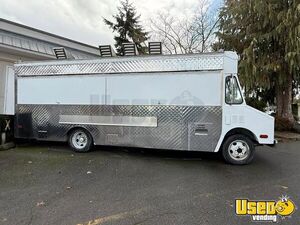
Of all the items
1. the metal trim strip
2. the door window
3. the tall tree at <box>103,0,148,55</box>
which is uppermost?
the tall tree at <box>103,0,148,55</box>

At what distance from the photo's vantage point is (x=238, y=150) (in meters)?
6.48

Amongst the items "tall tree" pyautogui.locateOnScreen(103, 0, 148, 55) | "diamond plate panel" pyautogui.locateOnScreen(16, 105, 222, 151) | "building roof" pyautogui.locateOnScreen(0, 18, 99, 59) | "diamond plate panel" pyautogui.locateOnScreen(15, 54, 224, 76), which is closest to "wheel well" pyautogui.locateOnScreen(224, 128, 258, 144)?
"diamond plate panel" pyautogui.locateOnScreen(16, 105, 222, 151)

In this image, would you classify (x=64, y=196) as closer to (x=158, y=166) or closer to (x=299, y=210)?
(x=158, y=166)

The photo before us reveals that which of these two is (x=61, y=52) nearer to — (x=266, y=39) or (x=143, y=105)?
(x=143, y=105)

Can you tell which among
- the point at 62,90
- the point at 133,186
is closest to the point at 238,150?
the point at 133,186

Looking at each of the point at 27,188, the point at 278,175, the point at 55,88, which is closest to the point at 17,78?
the point at 55,88

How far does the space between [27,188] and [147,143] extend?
3.26m

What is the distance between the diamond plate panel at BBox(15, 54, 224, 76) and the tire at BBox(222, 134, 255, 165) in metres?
1.88

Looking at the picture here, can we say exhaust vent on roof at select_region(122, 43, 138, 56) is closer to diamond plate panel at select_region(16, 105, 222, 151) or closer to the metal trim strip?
diamond plate panel at select_region(16, 105, 222, 151)

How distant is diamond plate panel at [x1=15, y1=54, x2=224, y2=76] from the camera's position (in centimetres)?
647

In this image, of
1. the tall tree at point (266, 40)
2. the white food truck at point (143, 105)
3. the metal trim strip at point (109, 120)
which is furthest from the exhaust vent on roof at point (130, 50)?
the tall tree at point (266, 40)

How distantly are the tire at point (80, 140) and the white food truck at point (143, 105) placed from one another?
30 mm

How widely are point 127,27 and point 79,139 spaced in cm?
1963

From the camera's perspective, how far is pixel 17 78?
7949 mm
